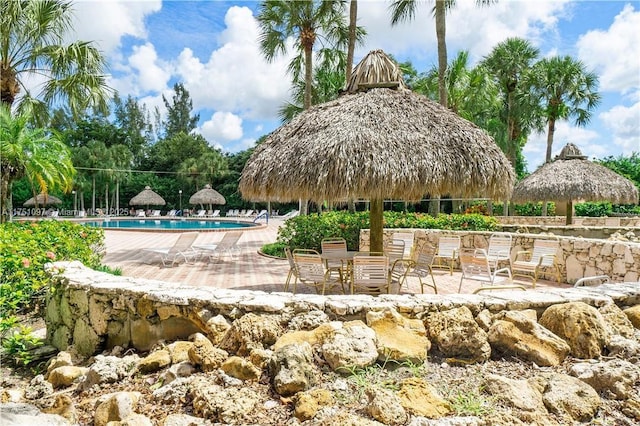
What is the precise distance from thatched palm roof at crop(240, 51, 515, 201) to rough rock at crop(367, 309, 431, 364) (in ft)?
9.25

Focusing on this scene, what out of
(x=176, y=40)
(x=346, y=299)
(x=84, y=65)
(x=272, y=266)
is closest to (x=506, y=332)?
(x=346, y=299)

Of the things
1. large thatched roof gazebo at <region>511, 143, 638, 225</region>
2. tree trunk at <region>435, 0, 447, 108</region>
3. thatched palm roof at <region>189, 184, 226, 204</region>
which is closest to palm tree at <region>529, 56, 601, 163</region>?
large thatched roof gazebo at <region>511, 143, 638, 225</region>

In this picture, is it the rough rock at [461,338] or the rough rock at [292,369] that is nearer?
the rough rock at [292,369]

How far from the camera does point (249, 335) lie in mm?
3281

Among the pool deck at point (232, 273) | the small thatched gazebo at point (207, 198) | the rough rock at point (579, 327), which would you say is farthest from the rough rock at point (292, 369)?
the small thatched gazebo at point (207, 198)

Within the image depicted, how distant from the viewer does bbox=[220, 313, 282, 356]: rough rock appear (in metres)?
3.26

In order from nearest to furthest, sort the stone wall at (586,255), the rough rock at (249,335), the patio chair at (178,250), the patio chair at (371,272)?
the rough rock at (249,335)
the patio chair at (371,272)
the stone wall at (586,255)
the patio chair at (178,250)

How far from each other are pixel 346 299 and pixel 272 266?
6.37 meters

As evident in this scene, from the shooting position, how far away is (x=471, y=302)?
3.65m

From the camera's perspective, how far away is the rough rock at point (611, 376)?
290cm

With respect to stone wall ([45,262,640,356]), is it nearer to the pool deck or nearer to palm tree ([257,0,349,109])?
the pool deck

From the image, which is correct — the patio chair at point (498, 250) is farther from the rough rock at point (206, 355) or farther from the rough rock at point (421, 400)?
the rough rock at point (206, 355)

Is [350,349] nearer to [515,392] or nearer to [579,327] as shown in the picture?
[515,392]

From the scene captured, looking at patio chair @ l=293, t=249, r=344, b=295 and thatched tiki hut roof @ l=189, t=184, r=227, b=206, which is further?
thatched tiki hut roof @ l=189, t=184, r=227, b=206
